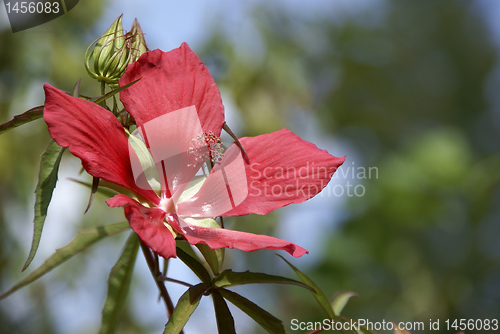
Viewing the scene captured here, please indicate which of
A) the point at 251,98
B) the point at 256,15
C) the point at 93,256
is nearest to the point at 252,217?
the point at 251,98

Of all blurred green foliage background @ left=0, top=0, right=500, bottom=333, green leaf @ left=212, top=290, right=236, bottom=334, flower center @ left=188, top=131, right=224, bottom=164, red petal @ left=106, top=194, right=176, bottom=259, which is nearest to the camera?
red petal @ left=106, top=194, right=176, bottom=259

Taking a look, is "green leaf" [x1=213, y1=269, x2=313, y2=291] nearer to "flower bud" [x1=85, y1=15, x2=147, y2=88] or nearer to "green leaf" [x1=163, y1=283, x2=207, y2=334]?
"green leaf" [x1=163, y1=283, x2=207, y2=334]

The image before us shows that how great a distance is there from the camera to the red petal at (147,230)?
1.83 feet

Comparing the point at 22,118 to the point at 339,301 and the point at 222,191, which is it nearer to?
the point at 222,191

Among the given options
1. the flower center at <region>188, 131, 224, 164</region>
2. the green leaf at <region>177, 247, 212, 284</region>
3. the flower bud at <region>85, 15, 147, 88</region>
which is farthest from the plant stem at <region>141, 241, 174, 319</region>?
the flower bud at <region>85, 15, 147, 88</region>

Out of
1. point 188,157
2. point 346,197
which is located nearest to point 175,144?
point 188,157

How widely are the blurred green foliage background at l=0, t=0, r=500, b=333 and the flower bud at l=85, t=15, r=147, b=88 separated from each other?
63 centimetres

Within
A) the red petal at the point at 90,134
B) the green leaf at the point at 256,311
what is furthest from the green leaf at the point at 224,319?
the red petal at the point at 90,134

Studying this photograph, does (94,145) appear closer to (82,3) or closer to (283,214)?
(82,3)

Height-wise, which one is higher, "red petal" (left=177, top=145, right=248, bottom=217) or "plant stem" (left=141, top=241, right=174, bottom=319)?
"red petal" (left=177, top=145, right=248, bottom=217)

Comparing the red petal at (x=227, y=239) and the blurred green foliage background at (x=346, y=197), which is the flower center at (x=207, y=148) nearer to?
the red petal at (x=227, y=239)

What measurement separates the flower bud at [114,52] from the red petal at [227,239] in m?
0.24

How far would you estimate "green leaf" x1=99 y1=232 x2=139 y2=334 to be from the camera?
834 millimetres

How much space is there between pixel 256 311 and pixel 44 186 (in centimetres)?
35
